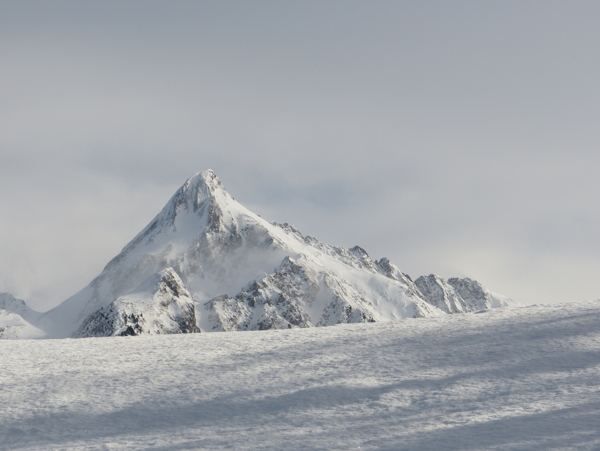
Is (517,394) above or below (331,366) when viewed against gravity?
below

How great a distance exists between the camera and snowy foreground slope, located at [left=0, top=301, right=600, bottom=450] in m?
9.76

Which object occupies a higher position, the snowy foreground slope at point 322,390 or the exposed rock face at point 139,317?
the exposed rock face at point 139,317

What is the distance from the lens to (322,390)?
38.9 ft

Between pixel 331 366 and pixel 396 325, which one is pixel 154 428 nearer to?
pixel 331 366

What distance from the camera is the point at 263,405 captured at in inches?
444

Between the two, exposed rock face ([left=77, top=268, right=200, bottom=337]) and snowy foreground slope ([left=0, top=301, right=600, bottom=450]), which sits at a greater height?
exposed rock face ([left=77, top=268, right=200, bottom=337])

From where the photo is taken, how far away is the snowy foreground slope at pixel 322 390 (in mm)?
9758

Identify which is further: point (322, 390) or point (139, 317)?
point (139, 317)

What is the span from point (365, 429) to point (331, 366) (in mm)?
3556

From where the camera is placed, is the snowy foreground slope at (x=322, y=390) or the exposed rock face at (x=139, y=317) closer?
the snowy foreground slope at (x=322, y=390)

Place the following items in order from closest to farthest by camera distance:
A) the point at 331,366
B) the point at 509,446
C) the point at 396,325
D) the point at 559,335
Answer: the point at 509,446
the point at 331,366
the point at 559,335
the point at 396,325

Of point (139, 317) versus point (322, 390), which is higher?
point (139, 317)

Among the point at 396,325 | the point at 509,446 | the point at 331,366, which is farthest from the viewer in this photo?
the point at 396,325

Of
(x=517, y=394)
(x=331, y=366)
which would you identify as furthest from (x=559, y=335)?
(x=331, y=366)
